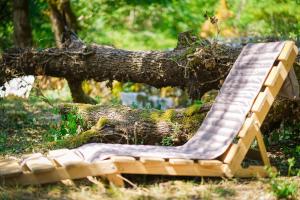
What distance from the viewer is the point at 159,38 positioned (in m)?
22.4

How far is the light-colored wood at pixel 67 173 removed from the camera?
4.39 meters

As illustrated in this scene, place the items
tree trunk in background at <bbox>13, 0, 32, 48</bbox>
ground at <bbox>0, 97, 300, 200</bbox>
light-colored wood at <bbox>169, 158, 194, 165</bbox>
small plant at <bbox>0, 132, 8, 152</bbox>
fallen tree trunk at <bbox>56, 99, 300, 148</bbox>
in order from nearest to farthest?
ground at <bbox>0, 97, 300, 200</bbox> → light-colored wood at <bbox>169, 158, 194, 165</bbox> → fallen tree trunk at <bbox>56, 99, 300, 148</bbox> → small plant at <bbox>0, 132, 8, 152</bbox> → tree trunk in background at <bbox>13, 0, 32, 48</bbox>

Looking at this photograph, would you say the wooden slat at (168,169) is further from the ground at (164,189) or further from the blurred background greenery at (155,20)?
the blurred background greenery at (155,20)

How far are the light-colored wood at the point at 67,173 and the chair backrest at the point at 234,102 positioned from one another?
936 millimetres

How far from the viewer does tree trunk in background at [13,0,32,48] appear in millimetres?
12516

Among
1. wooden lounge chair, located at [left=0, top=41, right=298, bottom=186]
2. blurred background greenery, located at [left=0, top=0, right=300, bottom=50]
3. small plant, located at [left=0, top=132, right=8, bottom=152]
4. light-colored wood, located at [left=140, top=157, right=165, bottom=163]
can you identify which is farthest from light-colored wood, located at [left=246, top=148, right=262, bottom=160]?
blurred background greenery, located at [left=0, top=0, right=300, bottom=50]

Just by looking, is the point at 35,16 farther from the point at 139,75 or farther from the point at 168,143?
the point at 168,143

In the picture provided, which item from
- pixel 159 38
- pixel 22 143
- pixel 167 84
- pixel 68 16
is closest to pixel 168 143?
pixel 167 84

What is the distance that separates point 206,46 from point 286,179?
2462 millimetres

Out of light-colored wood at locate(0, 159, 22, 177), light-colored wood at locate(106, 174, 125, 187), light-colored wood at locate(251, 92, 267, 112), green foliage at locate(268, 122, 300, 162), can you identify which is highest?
light-colored wood at locate(251, 92, 267, 112)

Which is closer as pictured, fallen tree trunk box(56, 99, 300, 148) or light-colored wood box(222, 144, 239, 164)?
light-colored wood box(222, 144, 239, 164)

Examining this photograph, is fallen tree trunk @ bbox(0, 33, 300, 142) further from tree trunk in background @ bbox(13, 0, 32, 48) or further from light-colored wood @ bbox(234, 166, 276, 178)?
tree trunk in background @ bbox(13, 0, 32, 48)

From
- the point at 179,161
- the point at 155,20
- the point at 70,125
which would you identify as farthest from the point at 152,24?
the point at 179,161

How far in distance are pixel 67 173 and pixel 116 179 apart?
43 centimetres
